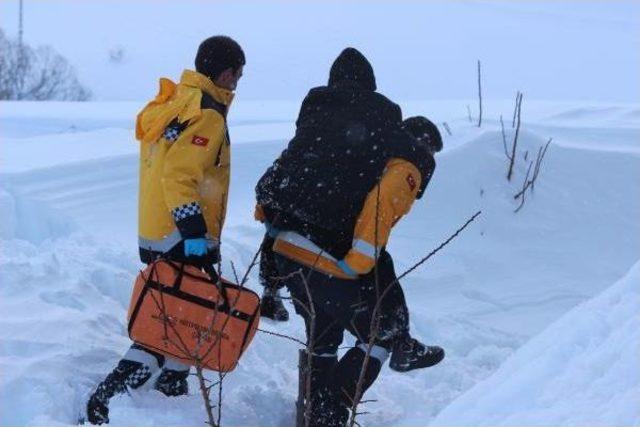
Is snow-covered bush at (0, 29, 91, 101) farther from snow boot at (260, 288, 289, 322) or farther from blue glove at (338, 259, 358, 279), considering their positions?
blue glove at (338, 259, 358, 279)

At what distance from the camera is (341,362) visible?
12.2ft

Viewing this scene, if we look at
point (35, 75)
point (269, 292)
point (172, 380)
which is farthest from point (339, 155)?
point (35, 75)

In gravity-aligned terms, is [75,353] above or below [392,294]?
below

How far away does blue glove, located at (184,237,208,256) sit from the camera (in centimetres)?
354

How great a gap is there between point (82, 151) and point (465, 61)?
34.9 metres

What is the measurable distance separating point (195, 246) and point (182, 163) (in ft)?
1.03

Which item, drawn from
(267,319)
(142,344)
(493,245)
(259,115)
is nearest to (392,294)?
(267,319)

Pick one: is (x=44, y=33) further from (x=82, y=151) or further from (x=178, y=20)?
(x=82, y=151)

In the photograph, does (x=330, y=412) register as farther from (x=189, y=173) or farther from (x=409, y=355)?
(x=189, y=173)

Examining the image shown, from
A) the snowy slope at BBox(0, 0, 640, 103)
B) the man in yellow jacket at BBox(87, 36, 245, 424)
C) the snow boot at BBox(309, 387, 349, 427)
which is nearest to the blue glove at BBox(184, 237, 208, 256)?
the man in yellow jacket at BBox(87, 36, 245, 424)

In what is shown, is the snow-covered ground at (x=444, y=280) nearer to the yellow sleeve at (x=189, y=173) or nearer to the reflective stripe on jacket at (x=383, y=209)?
the reflective stripe on jacket at (x=383, y=209)

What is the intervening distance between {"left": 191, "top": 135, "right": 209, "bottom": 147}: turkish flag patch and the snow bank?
133 cm

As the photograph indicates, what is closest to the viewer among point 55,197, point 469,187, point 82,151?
point 55,197

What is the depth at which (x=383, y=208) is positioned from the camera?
11.2 ft
